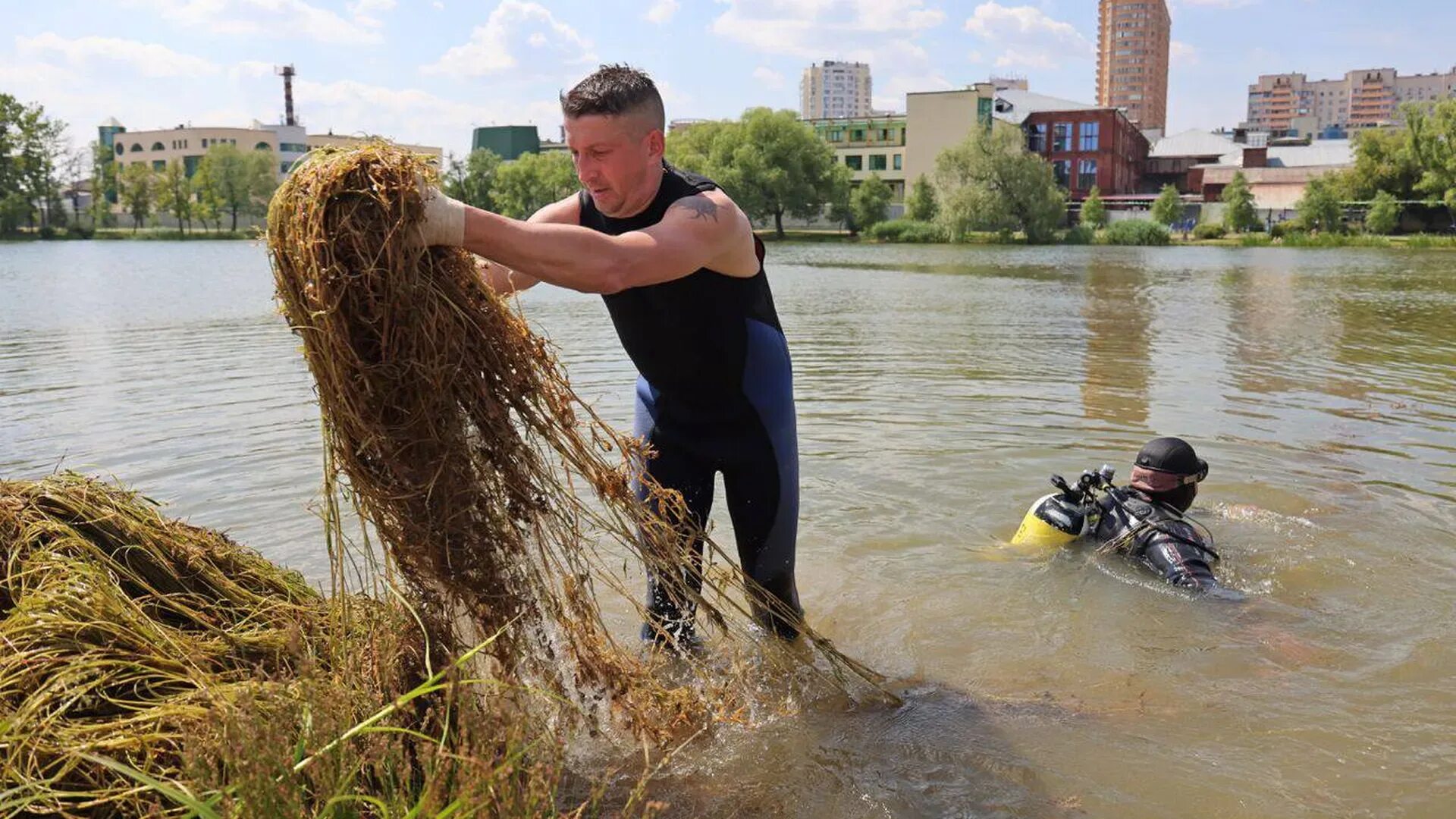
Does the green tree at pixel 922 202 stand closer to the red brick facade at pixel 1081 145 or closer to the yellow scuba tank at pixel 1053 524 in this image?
the red brick facade at pixel 1081 145

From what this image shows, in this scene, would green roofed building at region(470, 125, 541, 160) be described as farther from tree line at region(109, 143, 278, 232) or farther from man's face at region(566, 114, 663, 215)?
man's face at region(566, 114, 663, 215)

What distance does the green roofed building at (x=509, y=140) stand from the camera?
140m

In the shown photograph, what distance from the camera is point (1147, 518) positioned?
241 inches

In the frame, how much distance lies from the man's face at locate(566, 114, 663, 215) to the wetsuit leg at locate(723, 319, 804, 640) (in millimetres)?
729

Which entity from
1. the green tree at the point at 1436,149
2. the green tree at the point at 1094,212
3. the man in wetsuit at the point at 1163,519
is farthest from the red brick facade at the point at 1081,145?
the man in wetsuit at the point at 1163,519

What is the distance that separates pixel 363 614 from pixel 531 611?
0.73 metres

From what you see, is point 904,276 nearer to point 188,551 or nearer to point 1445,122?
point 188,551

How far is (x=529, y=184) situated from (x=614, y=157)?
9754cm

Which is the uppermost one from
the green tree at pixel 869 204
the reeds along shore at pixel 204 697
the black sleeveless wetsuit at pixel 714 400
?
the green tree at pixel 869 204

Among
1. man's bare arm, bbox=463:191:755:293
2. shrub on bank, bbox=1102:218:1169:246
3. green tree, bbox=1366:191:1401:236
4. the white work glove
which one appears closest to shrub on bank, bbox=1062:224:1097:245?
shrub on bank, bbox=1102:218:1169:246

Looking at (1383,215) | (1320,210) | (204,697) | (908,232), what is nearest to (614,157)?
(204,697)

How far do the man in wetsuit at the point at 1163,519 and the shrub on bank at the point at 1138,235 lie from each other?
2606 inches

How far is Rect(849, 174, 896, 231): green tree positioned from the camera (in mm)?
87062

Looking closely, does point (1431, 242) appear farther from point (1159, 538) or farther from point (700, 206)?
point (700, 206)
